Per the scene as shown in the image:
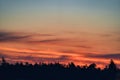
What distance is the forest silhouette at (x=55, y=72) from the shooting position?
175875 mm

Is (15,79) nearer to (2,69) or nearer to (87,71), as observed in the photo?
(2,69)

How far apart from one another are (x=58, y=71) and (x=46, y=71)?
4287 millimetres

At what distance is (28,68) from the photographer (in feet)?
600

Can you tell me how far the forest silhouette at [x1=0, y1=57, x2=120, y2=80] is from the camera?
577 feet

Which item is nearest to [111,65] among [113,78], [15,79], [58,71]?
[113,78]

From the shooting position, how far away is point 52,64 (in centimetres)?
18950

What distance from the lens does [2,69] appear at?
182 meters

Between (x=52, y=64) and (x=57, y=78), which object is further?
(x=52, y=64)

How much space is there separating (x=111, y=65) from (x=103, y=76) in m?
5.68

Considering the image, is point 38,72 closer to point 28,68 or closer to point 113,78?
point 28,68

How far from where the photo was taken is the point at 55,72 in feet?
590

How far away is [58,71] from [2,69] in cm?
2028

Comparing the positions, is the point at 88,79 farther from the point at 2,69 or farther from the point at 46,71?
the point at 2,69

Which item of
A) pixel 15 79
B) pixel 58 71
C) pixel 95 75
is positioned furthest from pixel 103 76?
pixel 15 79
